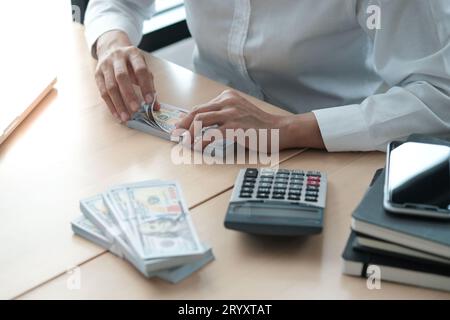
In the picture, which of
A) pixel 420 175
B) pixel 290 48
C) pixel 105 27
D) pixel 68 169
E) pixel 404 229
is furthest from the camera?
pixel 105 27

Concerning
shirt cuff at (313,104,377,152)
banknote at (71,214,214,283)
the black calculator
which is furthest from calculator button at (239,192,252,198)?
shirt cuff at (313,104,377,152)

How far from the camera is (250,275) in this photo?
2.81 feet

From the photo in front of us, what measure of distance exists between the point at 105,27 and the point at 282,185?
0.66 meters

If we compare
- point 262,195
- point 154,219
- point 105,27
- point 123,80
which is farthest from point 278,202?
point 105,27

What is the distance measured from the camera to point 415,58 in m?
1.11

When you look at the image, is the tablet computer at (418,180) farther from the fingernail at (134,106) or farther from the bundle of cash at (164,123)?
the fingernail at (134,106)

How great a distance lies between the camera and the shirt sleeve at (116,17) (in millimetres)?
1445

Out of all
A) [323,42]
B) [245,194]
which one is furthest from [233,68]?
[245,194]

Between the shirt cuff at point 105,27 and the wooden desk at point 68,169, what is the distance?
0.09 m

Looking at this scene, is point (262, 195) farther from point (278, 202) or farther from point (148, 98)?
point (148, 98)

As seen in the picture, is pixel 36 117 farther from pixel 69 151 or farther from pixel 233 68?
pixel 233 68

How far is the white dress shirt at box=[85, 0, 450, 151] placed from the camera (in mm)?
1083

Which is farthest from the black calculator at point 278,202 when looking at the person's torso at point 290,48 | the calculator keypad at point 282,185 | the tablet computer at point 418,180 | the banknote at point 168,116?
the person's torso at point 290,48

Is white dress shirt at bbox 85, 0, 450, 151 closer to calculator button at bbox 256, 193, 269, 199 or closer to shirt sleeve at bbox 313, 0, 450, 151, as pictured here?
shirt sleeve at bbox 313, 0, 450, 151
